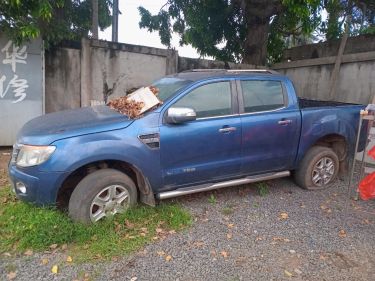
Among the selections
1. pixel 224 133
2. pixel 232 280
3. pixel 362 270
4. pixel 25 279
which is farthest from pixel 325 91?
pixel 25 279

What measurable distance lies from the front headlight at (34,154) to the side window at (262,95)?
2.47 m

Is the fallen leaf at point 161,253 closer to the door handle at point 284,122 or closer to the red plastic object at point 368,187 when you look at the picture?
the door handle at point 284,122

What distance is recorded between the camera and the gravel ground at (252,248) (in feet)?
10.00

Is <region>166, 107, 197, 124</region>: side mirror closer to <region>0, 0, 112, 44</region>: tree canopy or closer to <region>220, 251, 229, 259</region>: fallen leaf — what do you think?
<region>220, 251, 229, 259</region>: fallen leaf

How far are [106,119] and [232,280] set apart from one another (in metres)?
2.18

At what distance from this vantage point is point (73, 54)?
682 cm

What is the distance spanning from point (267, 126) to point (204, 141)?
0.98 m

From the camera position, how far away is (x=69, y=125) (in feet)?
12.1

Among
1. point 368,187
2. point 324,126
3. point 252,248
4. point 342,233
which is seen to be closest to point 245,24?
point 324,126

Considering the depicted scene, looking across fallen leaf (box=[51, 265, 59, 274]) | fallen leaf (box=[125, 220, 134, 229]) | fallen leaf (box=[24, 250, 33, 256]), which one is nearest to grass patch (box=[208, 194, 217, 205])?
fallen leaf (box=[125, 220, 134, 229])

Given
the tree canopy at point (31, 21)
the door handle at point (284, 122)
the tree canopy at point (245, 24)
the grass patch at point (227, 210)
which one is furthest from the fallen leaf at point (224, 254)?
the tree canopy at point (245, 24)

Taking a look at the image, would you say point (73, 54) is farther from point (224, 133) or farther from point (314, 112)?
point (314, 112)

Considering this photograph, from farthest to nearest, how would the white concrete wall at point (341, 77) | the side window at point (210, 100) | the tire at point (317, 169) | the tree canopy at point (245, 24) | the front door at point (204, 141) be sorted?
the tree canopy at point (245, 24) < the white concrete wall at point (341, 77) < the tire at point (317, 169) < the side window at point (210, 100) < the front door at point (204, 141)

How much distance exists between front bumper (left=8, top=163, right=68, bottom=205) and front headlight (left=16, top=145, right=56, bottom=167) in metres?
0.07
